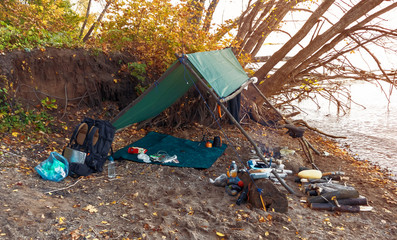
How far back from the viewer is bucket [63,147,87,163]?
13.3ft

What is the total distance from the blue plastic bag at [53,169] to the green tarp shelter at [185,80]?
133 cm

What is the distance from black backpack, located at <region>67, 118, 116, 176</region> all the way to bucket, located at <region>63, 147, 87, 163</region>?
0.06 m

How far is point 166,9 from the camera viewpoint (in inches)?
236

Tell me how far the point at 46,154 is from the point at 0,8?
3638 mm

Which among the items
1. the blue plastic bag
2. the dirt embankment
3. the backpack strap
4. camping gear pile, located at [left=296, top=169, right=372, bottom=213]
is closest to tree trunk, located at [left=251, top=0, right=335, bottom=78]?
the dirt embankment

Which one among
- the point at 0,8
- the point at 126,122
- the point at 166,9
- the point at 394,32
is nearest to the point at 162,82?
the point at 126,122

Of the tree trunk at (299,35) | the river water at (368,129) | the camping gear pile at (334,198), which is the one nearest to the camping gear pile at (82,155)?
the camping gear pile at (334,198)

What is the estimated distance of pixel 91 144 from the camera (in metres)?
4.15

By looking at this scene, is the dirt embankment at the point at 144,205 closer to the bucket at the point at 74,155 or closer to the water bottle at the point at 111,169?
the water bottle at the point at 111,169

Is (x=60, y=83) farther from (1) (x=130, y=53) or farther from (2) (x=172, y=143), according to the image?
(2) (x=172, y=143)

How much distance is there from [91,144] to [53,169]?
0.63 metres

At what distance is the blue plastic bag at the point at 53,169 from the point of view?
3633 millimetres

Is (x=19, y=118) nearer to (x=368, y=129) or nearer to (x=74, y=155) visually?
(x=74, y=155)

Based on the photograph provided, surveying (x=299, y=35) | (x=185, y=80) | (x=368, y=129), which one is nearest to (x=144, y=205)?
(x=185, y=80)
